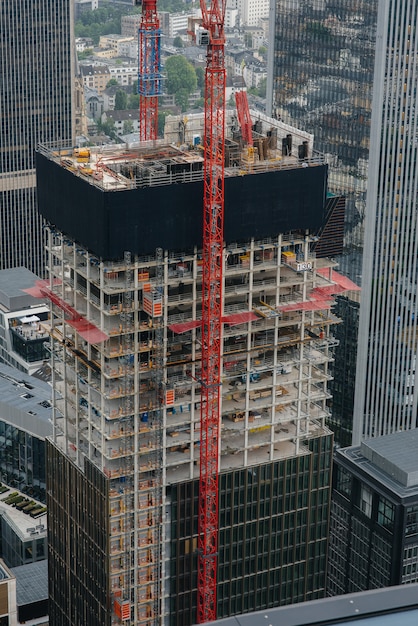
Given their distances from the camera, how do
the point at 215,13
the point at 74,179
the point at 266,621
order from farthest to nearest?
the point at 74,179 → the point at 215,13 → the point at 266,621

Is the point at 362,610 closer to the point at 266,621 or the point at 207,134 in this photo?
the point at 266,621

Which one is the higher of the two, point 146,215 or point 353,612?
point 146,215

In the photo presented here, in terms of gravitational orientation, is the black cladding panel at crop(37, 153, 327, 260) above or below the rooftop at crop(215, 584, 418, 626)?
above

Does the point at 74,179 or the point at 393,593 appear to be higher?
the point at 74,179

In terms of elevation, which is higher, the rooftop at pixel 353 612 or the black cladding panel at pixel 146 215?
the black cladding panel at pixel 146 215

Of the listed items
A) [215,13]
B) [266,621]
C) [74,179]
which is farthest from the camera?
[74,179]

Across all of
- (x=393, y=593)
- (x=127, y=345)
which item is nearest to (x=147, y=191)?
(x=127, y=345)

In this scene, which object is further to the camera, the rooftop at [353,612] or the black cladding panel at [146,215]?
the black cladding panel at [146,215]

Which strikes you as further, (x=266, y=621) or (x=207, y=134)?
(x=207, y=134)

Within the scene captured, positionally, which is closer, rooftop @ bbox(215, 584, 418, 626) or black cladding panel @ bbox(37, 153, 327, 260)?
rooftop @ bbox(215, 584, 418, 626)

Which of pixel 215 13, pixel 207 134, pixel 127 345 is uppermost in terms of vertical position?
pixel 215 13

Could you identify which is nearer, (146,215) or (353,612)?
(353,612)
